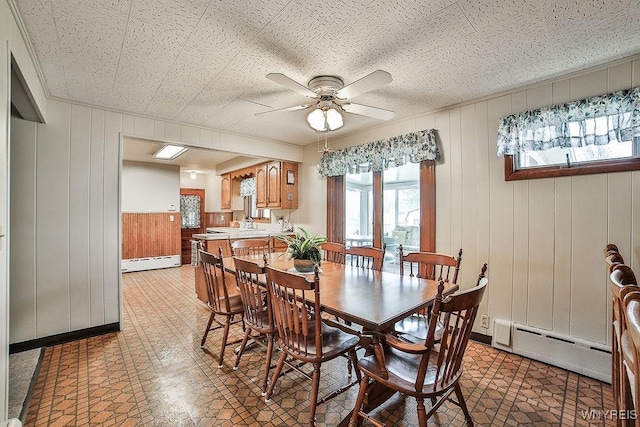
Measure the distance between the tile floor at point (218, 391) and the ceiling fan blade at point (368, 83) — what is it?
2.08m

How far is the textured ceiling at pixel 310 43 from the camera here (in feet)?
5.23

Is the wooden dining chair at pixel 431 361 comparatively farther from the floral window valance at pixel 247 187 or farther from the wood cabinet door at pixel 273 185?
the floral window valance at pixel 247 187

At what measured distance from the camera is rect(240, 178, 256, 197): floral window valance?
19.9ft

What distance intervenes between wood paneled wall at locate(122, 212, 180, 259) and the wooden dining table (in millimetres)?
4685

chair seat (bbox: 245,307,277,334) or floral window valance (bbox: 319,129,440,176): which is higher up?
floral window valance (bbox: 319,129,440,176)

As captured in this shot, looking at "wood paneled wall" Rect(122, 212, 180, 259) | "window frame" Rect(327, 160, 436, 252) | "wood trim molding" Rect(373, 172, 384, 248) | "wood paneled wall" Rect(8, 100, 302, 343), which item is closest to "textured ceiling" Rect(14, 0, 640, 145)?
"wood paneled wall" Rect(8, 100, 302, 343)

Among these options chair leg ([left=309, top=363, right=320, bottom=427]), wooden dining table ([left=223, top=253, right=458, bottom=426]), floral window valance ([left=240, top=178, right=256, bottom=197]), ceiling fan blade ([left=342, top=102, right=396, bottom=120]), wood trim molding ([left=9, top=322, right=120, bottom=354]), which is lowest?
wood trim molding ([left=9, top=322, right=120, bottom=354])

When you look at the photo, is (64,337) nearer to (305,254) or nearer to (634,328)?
(305,254)

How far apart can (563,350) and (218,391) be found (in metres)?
2.68

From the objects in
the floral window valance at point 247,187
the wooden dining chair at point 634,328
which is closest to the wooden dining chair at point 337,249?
the wooden dining chair at point 634,328

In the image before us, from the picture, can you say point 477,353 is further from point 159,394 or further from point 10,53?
point 10,53

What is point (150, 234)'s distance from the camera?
620 centimetres

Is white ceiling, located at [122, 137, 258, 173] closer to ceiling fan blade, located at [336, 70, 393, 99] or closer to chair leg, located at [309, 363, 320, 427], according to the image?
ceiling fan blade, located at [336, 70, 393, 99]

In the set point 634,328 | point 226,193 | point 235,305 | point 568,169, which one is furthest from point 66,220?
point 568,169
